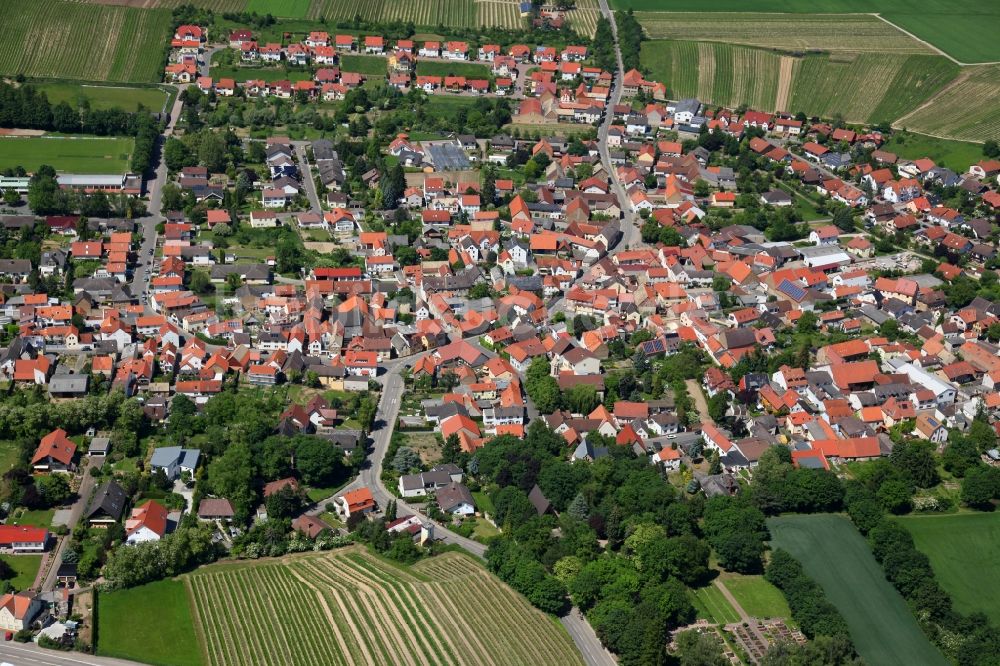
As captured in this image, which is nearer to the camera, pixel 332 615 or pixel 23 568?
pixel 332 615

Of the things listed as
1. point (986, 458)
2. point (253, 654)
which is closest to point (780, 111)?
point (986, 458)

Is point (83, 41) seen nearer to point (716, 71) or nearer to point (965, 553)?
point (716, 71)

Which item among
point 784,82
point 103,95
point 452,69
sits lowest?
point 103,95

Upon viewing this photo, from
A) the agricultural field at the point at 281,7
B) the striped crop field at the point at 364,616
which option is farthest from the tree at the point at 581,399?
the agricultural field at the point at 281,7

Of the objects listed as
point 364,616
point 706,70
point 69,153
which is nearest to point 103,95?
point 69,153

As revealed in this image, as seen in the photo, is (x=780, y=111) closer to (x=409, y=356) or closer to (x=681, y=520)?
(x=409, y=356)

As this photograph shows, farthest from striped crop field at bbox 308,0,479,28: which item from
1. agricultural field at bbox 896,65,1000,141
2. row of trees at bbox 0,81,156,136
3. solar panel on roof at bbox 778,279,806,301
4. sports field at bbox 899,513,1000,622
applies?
sports field at bbox 899,513,1000,622
